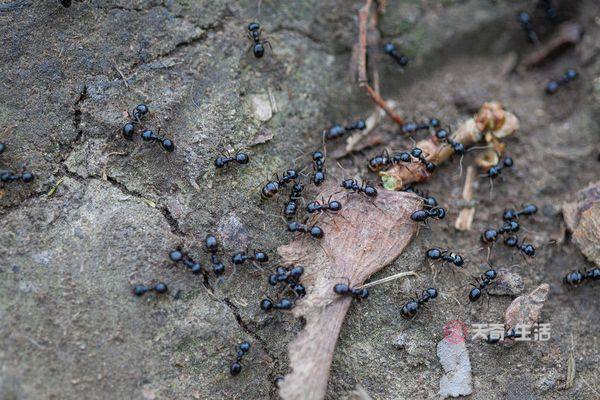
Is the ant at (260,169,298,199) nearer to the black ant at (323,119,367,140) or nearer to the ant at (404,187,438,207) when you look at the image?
the black ant at (323,119,367,140)

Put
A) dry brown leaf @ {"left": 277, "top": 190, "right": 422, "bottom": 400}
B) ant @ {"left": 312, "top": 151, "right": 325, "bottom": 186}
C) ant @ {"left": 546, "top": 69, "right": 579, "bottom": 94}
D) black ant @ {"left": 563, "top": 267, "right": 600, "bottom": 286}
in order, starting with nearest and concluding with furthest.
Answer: dry brown leaf @ {"left": 277, "top": 190, "right": 422, "bottom": 400} < ant @ {"left": 312, "top": 151, "right": 325, "bottom": 186} < black ant @ {"left": 563, "top": 267, "right": 600, "bottom": 286} < ant @ {"left": 546, "top": 69, "right": 579, "bottom": 94}

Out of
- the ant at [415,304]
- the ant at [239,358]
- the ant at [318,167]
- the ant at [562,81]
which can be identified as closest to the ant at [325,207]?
the ant at [318,167]

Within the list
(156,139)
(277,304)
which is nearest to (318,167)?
(277,304)

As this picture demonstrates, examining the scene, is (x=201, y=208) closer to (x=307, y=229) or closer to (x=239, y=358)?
(x=307, y=229)

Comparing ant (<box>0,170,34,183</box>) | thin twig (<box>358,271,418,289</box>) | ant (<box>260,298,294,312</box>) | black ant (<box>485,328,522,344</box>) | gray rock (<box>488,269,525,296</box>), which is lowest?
black ant (<box>485,328,522,344</box>)

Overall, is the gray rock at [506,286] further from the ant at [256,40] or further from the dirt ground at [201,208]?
the ant at [256,40]

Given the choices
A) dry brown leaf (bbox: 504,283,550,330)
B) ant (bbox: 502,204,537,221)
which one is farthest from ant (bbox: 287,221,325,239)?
ant (bbox: 502,204,537,221)

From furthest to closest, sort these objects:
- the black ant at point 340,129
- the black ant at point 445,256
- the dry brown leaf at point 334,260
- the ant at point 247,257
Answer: the black ant at point 340,129, the black ant at point 445,256, the ant at point 247,257, the dry brown leaf at point 334,260
